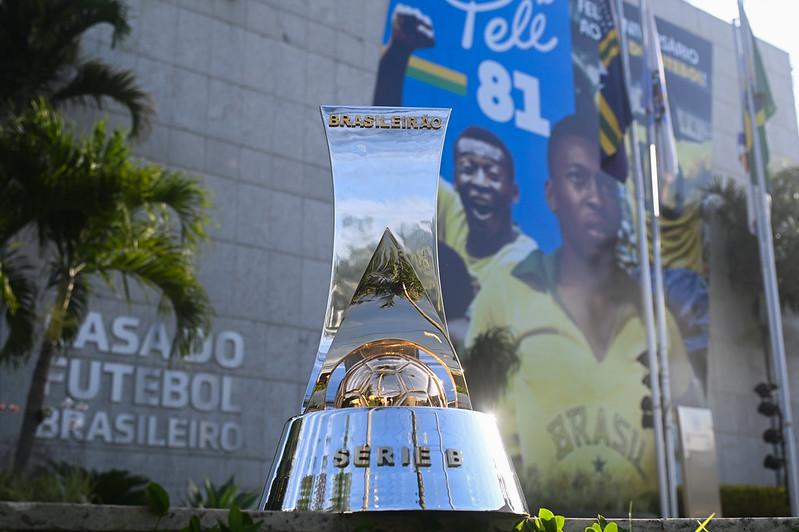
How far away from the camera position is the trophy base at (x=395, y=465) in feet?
8.39

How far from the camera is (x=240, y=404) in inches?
566

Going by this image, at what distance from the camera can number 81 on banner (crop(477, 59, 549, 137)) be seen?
61.9 feet

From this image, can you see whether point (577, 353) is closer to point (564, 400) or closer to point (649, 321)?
point (564, 400)

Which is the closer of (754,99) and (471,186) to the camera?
(754,99)

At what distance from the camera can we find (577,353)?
→ 1916 centimetres

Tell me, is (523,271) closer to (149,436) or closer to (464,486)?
(149,436)

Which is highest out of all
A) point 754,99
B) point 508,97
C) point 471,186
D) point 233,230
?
point 508,97

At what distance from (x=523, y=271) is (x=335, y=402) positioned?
51.3 ft

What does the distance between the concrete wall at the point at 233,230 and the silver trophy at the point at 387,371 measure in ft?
32.7

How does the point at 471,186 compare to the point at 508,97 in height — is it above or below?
below

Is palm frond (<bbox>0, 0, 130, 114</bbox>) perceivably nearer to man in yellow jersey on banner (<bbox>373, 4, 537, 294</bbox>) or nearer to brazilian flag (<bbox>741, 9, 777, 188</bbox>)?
man in yellow jersey on banner (<bbox>373, 4, 537, 294</bbox>)

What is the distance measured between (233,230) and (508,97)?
700 cm

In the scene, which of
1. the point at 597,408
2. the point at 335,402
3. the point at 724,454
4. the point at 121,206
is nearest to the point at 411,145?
the point at 335,402

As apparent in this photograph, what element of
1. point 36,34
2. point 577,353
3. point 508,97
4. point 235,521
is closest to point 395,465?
point 235,521
